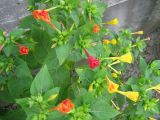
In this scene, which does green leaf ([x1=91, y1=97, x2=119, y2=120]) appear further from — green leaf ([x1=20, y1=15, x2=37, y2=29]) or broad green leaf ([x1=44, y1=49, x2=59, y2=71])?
green leaf ([x1=20, y1=15, x2=37, y2=29])

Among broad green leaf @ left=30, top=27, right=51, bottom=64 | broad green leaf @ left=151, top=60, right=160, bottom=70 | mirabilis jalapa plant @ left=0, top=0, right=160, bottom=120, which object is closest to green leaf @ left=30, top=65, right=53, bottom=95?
mirabilis jalapa plant @ left=0, top=0, right=160, bottom=120

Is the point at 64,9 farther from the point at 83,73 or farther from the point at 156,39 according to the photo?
the point at 156,39

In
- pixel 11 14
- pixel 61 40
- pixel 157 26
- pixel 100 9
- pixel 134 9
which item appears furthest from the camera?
pixel 157 26

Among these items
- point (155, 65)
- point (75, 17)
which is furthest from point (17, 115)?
point (155, 65)

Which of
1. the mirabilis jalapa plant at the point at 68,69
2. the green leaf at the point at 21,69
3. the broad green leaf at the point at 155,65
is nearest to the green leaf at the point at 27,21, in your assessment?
the mirabilis jalapa plant at the point at 68,69

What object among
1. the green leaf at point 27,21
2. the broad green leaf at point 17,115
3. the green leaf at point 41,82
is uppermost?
the green leaf at point 27,21

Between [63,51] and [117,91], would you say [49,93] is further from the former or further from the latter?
[117,91]

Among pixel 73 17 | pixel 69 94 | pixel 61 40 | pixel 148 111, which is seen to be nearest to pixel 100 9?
pixel 73 17

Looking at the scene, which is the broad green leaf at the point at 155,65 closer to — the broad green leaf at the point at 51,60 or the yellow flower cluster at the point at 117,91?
the yellow flower cluster at the point at 117,91
